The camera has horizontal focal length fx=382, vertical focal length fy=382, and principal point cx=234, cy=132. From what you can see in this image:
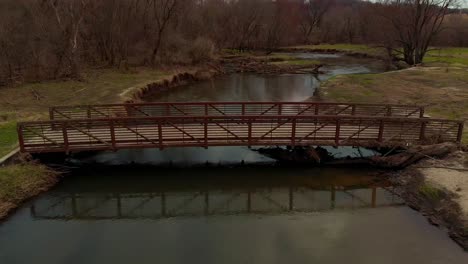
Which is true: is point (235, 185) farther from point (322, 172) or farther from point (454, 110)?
point (454, 110)

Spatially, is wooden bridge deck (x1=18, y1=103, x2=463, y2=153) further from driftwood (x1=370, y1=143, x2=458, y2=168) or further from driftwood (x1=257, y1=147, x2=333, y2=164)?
driftwood (x1=257, y1=147, x2=333, y2=164)

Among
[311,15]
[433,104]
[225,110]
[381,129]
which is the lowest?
[433,104]

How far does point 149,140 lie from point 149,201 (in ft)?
9.78

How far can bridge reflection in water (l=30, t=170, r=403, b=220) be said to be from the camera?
1486 cm

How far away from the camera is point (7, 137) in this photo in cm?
1819

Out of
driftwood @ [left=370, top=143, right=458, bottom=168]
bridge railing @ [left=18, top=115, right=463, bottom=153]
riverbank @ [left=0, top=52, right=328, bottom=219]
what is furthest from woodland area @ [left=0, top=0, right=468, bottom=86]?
driftwood @ [left=370, top=143, right=458, bottom=168]

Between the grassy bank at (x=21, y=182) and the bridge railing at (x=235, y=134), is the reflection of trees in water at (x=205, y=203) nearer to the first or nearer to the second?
the grassy bank at (x=21, y=182)

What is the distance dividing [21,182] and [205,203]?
735 cm

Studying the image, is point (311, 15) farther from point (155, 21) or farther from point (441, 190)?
point (441, 190)

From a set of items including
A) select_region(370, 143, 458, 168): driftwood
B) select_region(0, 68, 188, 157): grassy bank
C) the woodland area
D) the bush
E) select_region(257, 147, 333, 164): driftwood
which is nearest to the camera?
select_region(370, 143, 458, 168): driftwood

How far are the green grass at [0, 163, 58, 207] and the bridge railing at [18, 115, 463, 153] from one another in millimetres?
941

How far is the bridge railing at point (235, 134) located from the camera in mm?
17094

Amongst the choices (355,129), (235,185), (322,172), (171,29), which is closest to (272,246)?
(235,185)

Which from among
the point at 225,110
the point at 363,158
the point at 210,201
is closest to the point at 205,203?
the point at 210,201
